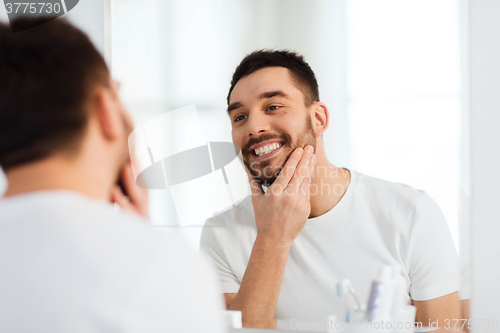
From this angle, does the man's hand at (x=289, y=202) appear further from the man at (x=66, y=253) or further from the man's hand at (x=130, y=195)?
the man at (x=66, y=253)

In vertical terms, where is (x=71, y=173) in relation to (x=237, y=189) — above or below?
above

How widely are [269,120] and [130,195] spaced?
1.19 feet

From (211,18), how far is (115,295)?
710 mm

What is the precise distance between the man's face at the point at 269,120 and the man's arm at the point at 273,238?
0.03 meters

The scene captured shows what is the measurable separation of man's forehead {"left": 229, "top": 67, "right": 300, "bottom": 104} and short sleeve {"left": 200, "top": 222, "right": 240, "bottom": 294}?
0.98ft

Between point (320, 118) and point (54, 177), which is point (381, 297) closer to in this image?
point (320, 118)

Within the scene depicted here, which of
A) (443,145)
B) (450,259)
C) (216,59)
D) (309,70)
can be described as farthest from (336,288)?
(216,59)

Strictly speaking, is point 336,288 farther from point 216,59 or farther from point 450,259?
point 216,59

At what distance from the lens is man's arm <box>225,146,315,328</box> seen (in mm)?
823

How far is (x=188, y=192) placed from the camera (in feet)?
3.14

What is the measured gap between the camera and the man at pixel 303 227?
762mm

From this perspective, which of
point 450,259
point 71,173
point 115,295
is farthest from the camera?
point 450,259

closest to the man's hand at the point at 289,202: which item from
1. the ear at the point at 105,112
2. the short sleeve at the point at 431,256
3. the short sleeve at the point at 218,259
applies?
the short sleeve at the point at 218,259

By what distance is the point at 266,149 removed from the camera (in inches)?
34.3
